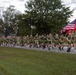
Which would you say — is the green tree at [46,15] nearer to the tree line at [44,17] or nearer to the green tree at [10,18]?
the tree line at [44,17]

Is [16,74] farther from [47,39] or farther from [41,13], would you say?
[41,13]

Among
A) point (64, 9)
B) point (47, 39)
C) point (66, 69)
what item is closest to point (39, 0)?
point (64, 9)

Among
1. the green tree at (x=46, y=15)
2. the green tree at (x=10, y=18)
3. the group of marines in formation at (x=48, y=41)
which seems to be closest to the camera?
the group of marines in formation at (x=48, y=41)

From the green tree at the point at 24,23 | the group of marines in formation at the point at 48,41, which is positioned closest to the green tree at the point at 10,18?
the green tree at the point at 24,23

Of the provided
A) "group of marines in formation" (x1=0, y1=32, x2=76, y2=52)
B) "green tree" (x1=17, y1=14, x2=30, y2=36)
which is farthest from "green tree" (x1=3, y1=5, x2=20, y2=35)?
"group of marines in formation" (x1=0, y1=32, x2=76, y2=52)

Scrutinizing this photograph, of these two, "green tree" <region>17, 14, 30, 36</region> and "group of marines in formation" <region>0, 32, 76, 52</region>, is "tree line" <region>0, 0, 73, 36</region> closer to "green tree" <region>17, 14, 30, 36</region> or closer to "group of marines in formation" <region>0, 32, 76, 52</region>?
"green tree" <region>17, 14, 30, 36</region>

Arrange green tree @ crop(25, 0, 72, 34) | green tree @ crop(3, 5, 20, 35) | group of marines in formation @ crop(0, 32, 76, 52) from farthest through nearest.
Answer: green tree @ crop(3, 5, 20, 35), green tree @ crop(25, 0, 72, 34), group of marines in formation @ crop(0, 32, 76, 52)

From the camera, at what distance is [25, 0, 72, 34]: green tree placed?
8569 centimetres

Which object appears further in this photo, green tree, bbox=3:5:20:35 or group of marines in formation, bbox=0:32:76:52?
green tree, bbox=3:5:20:35

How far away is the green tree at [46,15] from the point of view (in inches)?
3374

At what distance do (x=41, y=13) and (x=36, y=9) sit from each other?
2.00 m

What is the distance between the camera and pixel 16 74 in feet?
44.4

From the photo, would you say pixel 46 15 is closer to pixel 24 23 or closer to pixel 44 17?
pixel 44 17

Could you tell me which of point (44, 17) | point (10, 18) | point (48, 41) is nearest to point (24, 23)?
point (44, 17)
